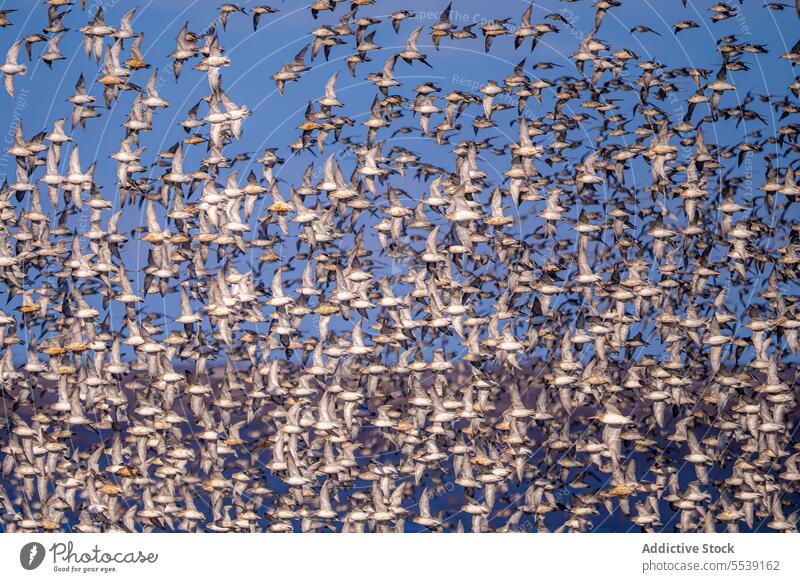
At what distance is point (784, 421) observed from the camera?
29.3 meters

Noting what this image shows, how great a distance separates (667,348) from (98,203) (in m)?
14.1

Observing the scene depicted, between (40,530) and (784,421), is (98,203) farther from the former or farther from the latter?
(784,421)

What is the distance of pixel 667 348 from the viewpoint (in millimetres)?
29141
